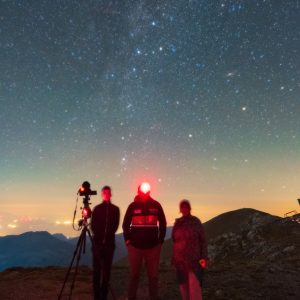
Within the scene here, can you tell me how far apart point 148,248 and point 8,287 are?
648 centimetres

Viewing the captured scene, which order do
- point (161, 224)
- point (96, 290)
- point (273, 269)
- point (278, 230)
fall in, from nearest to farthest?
point (161, 224)
point (96, 290)
point (273, 269)
point (278, 230)

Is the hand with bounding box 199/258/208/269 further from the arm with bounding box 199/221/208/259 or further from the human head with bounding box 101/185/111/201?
the human head with bounding box 101/185/111/201

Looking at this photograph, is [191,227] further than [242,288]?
→ No

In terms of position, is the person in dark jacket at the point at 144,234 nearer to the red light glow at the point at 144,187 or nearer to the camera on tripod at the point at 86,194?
the red light glow at the point at 144,187

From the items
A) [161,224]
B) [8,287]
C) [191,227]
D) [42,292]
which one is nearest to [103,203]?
[161,224]

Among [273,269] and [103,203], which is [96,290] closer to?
[103,203]

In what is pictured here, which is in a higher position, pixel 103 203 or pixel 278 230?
pixel 278 230

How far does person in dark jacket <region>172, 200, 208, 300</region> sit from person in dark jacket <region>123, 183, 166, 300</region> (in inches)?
15.2

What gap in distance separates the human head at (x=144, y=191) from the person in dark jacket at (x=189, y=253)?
0.72 metres

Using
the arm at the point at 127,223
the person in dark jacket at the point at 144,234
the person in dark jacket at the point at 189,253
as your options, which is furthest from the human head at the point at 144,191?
the person in dark jacket at the point at 189,253

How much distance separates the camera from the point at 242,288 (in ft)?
29.6

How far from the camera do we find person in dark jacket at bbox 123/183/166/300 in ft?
20.9

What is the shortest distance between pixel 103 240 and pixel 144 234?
1121 millimetres

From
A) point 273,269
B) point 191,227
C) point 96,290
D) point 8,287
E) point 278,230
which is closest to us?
point 191,227
